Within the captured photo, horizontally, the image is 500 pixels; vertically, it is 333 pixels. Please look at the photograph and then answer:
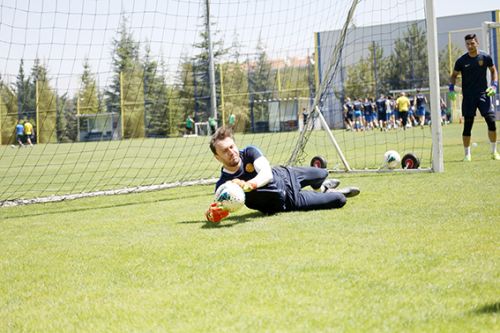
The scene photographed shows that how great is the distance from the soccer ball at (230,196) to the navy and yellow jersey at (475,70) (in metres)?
7.12

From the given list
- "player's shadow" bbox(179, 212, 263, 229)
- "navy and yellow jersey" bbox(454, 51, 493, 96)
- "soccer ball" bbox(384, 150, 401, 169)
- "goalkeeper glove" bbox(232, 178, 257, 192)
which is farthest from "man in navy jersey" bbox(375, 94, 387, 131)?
"goalkeeper glove" bbox(232, 178, 257, 192)

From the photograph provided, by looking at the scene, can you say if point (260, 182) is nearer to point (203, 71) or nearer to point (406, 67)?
point (203, 71)

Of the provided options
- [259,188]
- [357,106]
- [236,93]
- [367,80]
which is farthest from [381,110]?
[259,188]

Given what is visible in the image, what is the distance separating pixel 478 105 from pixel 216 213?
24.0 ft

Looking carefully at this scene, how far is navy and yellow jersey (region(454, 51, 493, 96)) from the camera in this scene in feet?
39.3

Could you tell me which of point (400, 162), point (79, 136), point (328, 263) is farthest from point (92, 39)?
point (79, 136)

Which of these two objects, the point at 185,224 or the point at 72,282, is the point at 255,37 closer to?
the point at 185,224

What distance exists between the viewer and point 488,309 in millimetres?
3305

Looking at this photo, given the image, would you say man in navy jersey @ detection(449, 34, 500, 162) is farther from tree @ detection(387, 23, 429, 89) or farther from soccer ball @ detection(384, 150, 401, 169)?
tree @ detection(387, 23, 429, 89)

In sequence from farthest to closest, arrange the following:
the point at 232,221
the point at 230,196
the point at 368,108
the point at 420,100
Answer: the point at 368,108, the point at 420,100, the point at 232,221, the point at 230,196

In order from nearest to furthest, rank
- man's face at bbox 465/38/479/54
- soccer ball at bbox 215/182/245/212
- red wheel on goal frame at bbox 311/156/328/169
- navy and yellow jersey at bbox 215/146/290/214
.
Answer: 1. soccer ball at bbox 215/182/245/212
2. navy and yellow jersey at bbox 215/146/290/214
3. red wheel on goal frame at bbox 311/156/328/169
4. man's face at bbox 465/38/479/54

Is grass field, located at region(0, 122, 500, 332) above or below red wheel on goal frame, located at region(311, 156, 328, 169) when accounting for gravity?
below

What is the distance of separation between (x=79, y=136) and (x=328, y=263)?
47.5 m

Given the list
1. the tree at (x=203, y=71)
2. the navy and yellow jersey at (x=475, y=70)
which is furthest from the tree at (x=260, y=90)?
the navy and yellow jersey at (x=475, y=70)
